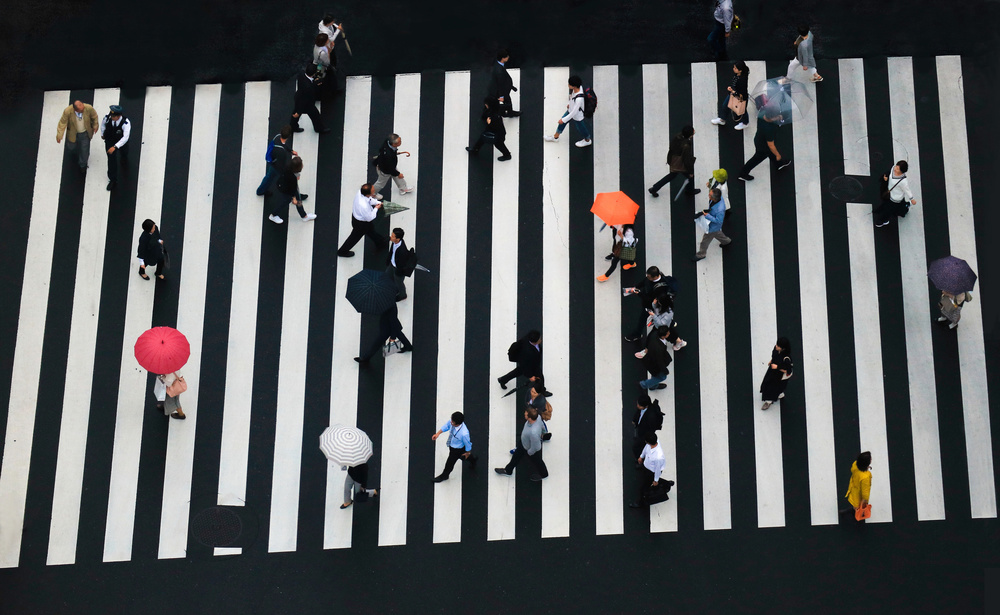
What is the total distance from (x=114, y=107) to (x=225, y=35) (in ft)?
9.55

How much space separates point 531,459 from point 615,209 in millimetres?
3986

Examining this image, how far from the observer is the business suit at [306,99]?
1702cm

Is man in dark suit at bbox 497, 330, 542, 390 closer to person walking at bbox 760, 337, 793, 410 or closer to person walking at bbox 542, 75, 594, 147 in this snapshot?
person walking at bbox 760, 337, 793, 410

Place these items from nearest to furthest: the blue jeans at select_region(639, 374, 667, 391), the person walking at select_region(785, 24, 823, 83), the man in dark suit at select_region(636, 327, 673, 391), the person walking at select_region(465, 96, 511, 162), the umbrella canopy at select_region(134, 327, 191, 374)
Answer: the umbrella canopy at select_region(134, 327, 191, 374) < the man in dark suit at select_region(636, 327, 673, 391) < the blue jeans at select_region(639, 374, 667, 391) < the person walking at select_region(465, 96, 511, 162) < the person walking at select_region(785, 24, 823, 83)

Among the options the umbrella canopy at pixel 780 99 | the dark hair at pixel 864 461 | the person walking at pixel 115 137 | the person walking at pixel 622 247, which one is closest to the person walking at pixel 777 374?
the dark hair at pixel 864 461

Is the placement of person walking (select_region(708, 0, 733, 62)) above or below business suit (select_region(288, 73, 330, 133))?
above

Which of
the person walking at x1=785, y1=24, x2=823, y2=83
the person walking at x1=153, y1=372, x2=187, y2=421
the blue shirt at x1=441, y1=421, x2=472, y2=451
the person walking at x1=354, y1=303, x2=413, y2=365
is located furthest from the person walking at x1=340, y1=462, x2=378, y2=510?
the person walking at x1=785, y1=24, x2=823, y2=83

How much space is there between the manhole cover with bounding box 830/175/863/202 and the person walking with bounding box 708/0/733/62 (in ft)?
9.94

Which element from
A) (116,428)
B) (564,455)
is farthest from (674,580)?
(116,428)

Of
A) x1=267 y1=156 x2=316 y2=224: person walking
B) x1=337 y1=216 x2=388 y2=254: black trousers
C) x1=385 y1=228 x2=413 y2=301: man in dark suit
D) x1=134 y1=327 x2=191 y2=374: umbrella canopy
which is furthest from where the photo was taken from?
x1=337 y1=216 x2=388 y2=254: black trousers

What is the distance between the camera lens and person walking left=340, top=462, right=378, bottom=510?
14.4m

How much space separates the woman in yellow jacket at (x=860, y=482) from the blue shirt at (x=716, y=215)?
4.15 metres

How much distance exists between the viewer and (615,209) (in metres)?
15.8

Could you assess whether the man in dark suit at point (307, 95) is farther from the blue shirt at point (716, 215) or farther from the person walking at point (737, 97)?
the person walking at point (737, 97)
